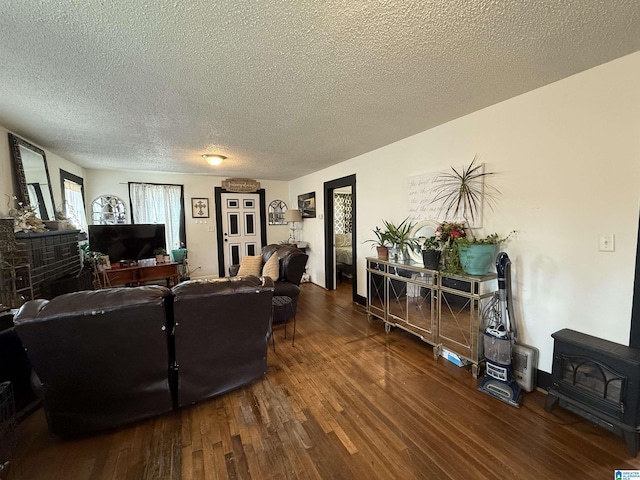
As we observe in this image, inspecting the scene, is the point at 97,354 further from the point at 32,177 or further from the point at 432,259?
the point at 32,177

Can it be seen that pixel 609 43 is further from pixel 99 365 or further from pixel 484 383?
pixel 99 365

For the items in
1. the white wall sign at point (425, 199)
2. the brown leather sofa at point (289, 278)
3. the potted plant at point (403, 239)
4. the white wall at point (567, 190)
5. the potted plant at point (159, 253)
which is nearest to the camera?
Answer: the white wall at point (567, 190)

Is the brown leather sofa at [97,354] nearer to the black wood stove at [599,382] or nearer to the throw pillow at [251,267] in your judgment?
the throw pillow at [251,267]

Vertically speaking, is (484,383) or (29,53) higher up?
(29,53)

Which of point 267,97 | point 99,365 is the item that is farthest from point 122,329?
point 267,97

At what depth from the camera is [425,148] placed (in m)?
2.99

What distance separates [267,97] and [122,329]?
75.7 inches

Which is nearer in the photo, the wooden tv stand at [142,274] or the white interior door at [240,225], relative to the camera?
the wooden tv stand at [142,274]

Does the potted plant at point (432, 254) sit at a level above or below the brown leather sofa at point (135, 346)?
above

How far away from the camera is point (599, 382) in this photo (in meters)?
1.67

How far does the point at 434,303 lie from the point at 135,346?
8.15 ft

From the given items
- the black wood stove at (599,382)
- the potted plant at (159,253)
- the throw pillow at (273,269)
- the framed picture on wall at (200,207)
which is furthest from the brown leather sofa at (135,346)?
the framed picture on wall at (200,207)

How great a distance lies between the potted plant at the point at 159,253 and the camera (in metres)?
4.73

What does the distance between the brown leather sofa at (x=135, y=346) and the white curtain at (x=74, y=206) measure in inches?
123
